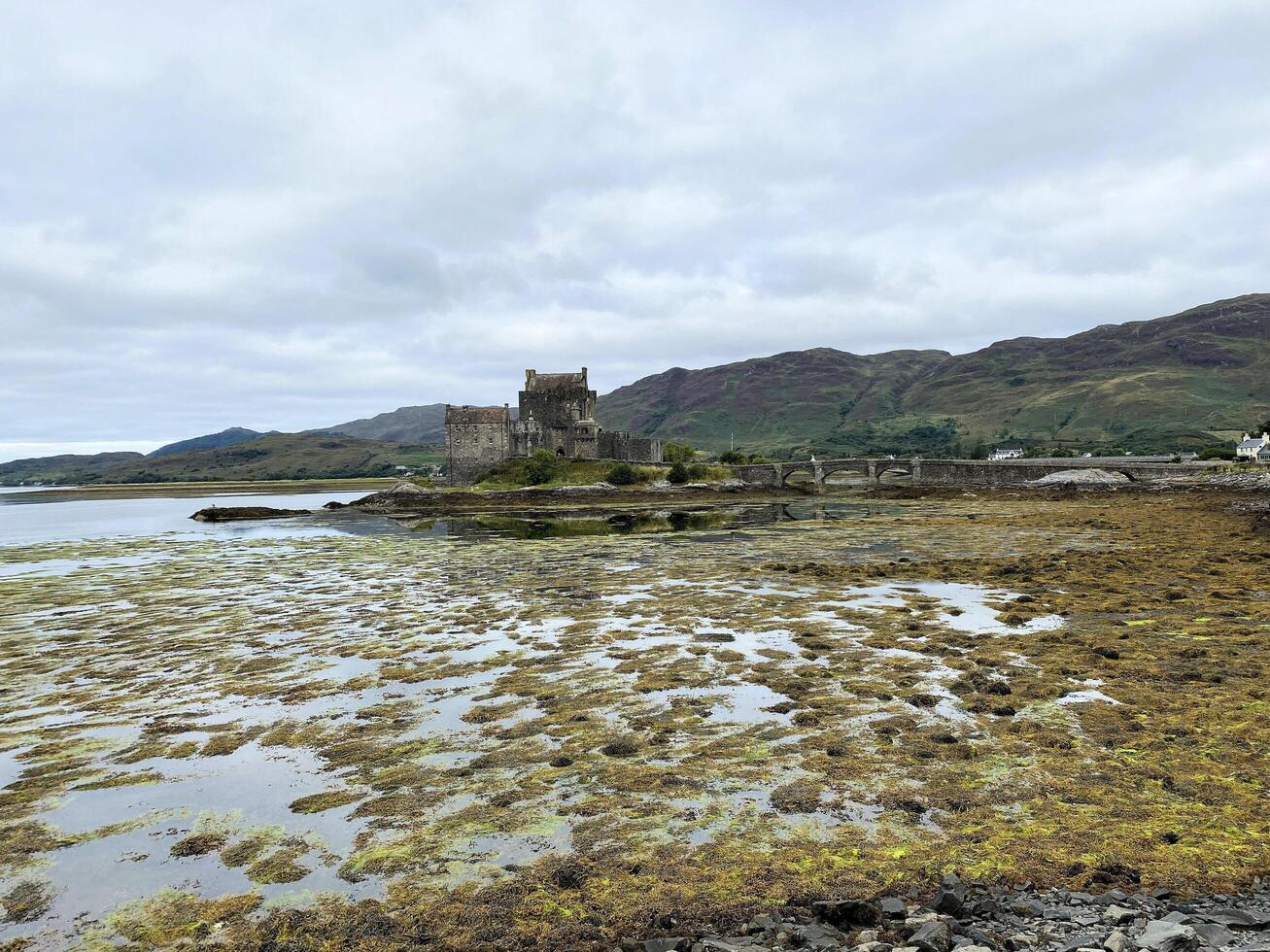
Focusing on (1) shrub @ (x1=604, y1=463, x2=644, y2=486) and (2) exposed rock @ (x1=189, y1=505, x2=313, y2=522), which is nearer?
(2) exposed rock @ (x1=189, y1=505, x2=313, y2=522)

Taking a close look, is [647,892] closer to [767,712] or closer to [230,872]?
[230,872]

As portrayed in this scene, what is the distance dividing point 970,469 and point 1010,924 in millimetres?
109791

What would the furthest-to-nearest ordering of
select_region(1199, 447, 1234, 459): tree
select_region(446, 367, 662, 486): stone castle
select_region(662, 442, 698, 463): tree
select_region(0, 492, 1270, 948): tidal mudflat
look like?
select_region(1199, 447, 1234, 459): tree < select_region(662, 442, 698, 463): tree < select_region(446, 367, 662, 486): stone castle < select_region(0, 492, 1270, 948): tidal mudflat

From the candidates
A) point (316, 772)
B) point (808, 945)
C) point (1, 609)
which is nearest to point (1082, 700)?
point (808, 945)

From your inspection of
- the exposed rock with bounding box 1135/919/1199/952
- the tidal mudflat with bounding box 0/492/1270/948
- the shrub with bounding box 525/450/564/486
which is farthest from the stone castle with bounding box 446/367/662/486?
the exposed rock with bounding box 1135/919/1199/952

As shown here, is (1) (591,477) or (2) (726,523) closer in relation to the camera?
(2) (726,523)

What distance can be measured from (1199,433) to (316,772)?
225 meters

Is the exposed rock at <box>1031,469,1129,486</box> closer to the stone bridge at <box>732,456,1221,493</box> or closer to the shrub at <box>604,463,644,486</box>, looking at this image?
the stone bridge at <box>732,456,1221,493</box>

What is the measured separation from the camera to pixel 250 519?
74.7m

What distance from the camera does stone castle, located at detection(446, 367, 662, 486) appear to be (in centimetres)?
9688

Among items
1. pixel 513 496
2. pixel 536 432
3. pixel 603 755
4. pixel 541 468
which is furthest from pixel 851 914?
pixel 536 432

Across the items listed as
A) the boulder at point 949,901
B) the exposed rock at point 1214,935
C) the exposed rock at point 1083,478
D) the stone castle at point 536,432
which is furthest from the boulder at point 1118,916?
the stone castle at point 536,432

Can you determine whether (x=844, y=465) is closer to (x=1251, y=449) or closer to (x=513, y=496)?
(x=1251, y=449)

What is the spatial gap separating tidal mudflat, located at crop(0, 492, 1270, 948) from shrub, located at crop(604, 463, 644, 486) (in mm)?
66133
